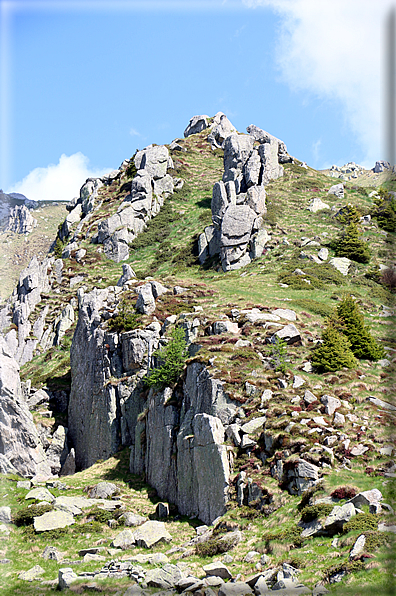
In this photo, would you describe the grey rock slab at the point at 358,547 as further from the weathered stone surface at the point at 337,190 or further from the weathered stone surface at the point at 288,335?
the weathered stone surface at the point at 337,190

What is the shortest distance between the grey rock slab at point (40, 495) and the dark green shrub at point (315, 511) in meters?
17.9

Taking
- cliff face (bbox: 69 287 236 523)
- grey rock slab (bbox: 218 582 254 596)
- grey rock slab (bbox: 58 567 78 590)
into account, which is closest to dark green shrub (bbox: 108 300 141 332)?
cliff face (bbox: 69 287 236 523)

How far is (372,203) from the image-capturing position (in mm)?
86750

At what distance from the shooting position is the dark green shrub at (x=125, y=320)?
1703 inches

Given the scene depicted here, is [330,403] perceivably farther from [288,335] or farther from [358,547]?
[358,547]

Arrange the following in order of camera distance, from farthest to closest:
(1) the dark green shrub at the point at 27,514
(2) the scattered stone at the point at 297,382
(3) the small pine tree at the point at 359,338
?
(3) the small pine tree at the point at 359,338
(2) the scattered stone at the point at 297,382
(1) the dark green shrub at the point at 27,514

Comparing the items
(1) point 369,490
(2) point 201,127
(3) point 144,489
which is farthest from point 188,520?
(2) point 201,127

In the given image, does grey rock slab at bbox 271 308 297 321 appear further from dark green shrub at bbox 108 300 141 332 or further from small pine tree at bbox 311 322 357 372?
dark green shrub at bbox 108 300 141 332

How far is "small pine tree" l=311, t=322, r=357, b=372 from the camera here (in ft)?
103

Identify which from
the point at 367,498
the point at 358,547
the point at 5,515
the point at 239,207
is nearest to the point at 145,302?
the point at 5,515

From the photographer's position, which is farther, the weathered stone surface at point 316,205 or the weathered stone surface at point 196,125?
the weathered stone surface at point 196,125

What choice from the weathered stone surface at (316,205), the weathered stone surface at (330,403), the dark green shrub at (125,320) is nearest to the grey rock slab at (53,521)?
the weathered stone surface at (330,403)

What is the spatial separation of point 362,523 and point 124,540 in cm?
1309

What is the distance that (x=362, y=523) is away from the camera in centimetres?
1623
